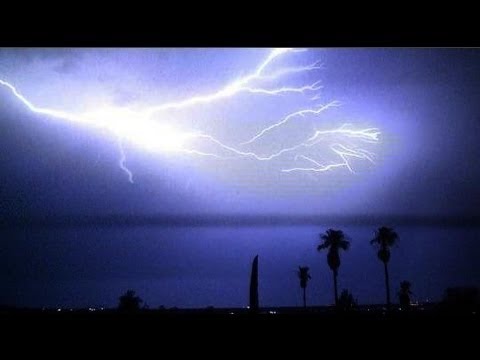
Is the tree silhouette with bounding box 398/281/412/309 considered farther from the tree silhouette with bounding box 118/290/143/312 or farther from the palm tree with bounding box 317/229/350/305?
the tree silhouette with bounding box 118/290/143/312

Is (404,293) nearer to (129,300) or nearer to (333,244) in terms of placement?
(333,244)

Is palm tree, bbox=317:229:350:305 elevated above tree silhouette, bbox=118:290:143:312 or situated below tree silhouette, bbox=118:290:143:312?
above

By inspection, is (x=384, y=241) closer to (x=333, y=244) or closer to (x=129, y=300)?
(x=333, y=244)

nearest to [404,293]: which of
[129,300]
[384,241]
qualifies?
[384,241]

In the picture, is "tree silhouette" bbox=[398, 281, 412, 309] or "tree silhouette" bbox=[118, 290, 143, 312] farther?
"tree silhouette" bbox=[398, 281, 412, 309]

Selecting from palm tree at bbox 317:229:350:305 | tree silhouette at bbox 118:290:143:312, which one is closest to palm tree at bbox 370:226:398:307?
palm tree at bbox 317:229:350:305

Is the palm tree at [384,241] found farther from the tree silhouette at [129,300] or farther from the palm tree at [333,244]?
the tree silhouette at [129,300]

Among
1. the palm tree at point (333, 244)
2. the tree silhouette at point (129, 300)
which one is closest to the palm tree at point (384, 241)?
the palm tree at point (333, 244)

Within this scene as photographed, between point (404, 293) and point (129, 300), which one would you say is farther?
point (404, 293)

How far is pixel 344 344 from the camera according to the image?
2154 mm
